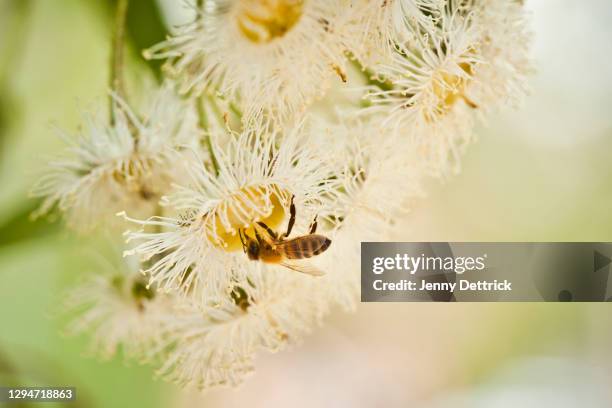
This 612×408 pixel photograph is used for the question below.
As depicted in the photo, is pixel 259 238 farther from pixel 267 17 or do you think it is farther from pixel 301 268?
pixel 267 17

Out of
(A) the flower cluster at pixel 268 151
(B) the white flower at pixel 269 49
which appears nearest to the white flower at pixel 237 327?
(A) the flower cluster at pixel 268 151

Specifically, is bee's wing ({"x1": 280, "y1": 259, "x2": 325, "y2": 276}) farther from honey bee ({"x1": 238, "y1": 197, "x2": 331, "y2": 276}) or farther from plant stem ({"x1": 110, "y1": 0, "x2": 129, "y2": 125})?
plant stem ({"x1": 110, "y1": 0, "x2": 129, "y2": 125})

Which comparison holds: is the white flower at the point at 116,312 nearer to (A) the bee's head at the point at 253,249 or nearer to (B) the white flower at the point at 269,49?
(A) the bee's head at the point at 253,249

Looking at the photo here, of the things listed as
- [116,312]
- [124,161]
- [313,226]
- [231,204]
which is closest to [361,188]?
[313,226]

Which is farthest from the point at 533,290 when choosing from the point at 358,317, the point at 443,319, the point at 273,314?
the point at 273,314

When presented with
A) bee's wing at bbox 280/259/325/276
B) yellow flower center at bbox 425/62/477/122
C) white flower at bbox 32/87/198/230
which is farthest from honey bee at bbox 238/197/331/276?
yellow flower center at bbox 425/62/477/122

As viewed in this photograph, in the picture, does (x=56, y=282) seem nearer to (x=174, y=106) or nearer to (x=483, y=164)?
(x=174, y=106)
